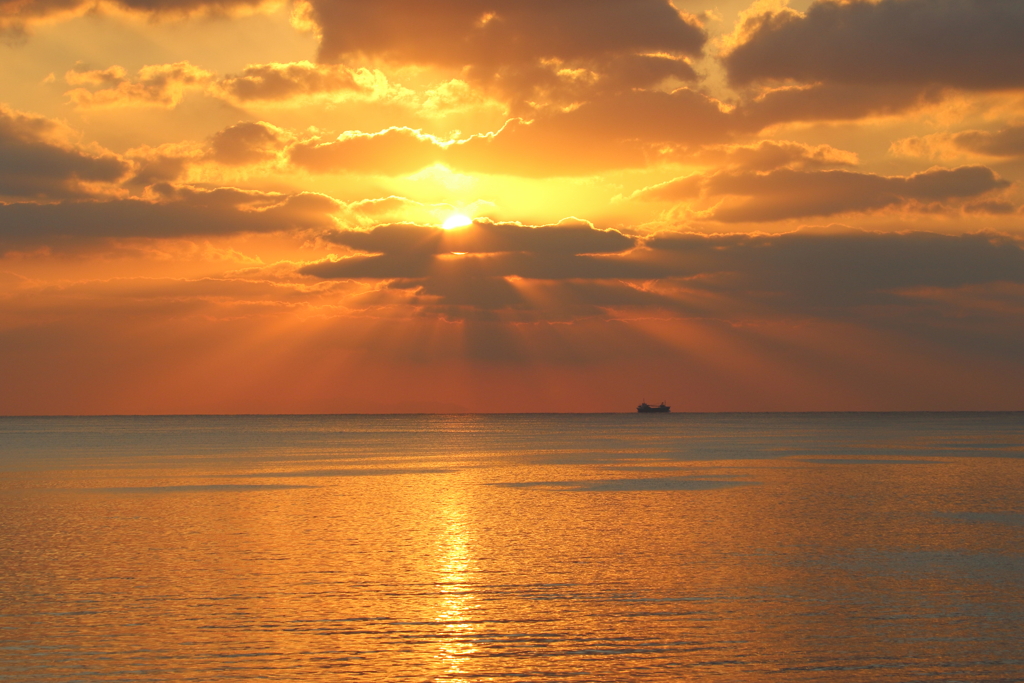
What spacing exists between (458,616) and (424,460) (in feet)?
301

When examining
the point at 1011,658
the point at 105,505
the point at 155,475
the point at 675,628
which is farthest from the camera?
the point at 155,475

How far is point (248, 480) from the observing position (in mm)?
84125

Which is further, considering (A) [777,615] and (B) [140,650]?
(A) [777,615]

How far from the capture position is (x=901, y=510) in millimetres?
58719

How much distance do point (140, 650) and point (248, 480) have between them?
2352 inches

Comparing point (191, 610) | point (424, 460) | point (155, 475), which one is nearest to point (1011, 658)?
point (191, 610)

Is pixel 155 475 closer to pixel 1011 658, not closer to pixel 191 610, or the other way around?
pixel 191 610

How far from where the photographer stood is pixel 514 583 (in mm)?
35250

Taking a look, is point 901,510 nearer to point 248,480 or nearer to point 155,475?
point 248,480

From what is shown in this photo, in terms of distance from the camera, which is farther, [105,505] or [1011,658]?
[105,505]

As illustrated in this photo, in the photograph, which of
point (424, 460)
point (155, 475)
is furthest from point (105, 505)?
point (424, 460)

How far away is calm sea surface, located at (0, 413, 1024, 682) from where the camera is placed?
24.9 meters

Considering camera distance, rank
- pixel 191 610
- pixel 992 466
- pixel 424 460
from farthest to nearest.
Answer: pixel 424 460 < pixel 992 466 < pixel 191 610

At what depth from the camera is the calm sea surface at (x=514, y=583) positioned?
980 inches
